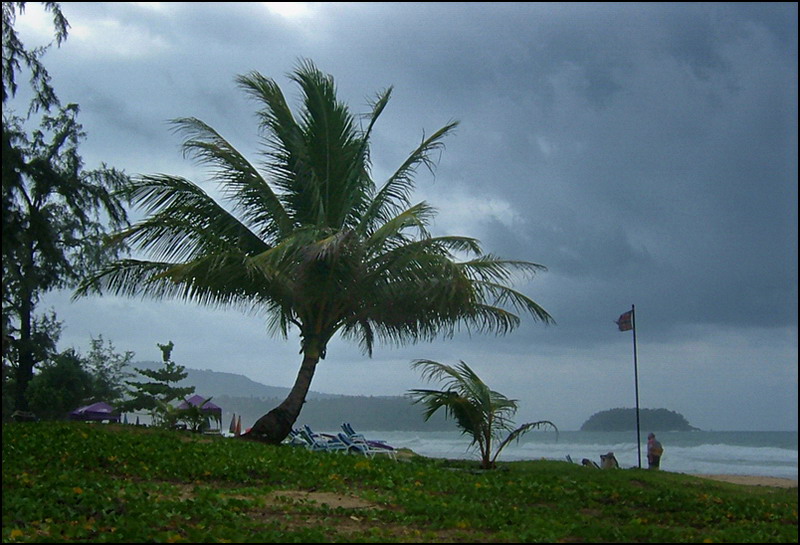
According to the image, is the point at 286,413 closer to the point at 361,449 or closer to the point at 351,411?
the point at 361,449

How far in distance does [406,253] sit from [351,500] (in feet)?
21.4

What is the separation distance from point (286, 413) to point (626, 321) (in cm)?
808

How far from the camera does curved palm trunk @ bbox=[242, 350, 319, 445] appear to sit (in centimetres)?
1476

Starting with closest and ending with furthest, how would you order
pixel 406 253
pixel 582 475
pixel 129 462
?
pixel 129 462, pixel 582 475, pixel 406 253

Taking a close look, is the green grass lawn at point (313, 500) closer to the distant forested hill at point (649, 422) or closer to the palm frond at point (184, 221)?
the palm frond at point (184, 221)

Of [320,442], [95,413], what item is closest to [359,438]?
[320,442]

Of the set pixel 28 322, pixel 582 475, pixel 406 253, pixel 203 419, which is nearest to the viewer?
pixel 582 475

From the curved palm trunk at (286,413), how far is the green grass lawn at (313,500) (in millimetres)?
2665

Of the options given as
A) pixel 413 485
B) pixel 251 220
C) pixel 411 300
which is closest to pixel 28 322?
pixel 251 220

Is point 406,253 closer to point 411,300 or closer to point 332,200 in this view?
point 411,300

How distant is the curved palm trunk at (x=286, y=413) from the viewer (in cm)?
1476

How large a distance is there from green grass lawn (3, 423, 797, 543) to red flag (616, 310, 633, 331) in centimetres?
601

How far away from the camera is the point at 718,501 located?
9.27 meters

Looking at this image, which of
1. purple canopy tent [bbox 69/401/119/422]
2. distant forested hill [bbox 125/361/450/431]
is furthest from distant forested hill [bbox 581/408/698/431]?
purple canopy tent [bbox 69/401/119/422]
